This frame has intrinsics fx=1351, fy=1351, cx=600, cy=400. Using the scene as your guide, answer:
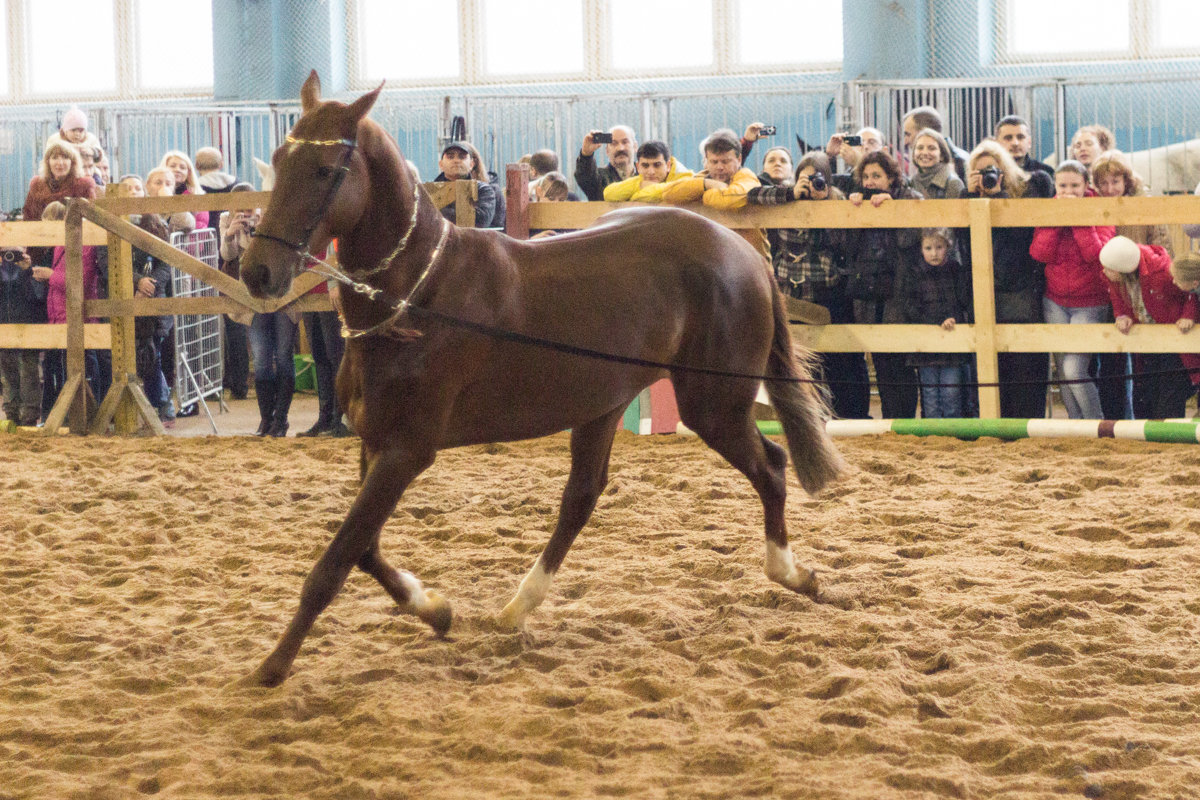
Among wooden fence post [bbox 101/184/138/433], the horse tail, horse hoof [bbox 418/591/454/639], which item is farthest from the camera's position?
wooden fence post [bbox 101/184/138/433]

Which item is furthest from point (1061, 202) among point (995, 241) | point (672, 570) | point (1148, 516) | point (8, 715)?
point (8, 715)

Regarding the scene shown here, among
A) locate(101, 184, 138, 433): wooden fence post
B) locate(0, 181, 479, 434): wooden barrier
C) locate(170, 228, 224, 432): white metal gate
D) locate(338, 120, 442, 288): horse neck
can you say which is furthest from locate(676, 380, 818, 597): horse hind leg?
locate(170, 228, 224, 432): white metal gate

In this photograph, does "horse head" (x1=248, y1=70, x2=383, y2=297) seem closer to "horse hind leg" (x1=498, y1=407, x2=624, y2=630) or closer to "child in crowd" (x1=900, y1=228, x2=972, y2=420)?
"horse hind leg" (x1=498, y1=407, x2=624, y2=630)

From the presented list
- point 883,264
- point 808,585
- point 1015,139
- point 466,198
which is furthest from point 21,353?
point 1015,139

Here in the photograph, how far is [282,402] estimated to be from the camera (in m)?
8.95

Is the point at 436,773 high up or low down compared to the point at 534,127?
down

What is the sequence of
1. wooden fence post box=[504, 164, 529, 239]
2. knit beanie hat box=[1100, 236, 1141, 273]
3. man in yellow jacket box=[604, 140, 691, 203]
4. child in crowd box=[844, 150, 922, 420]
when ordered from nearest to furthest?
knit beanie hat box=[1100, 236, 1141, 273], child in crowd box=[844, 150, 922, 420], wooden fence post box=[504, 164, 529, 239], man in yellow jacket box=[604, 140, 691, 203]

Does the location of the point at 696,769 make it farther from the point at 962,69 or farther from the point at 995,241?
the point at 962,69

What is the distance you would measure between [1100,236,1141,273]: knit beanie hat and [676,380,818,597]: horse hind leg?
11.7 ft

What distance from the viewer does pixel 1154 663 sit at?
3896 mm

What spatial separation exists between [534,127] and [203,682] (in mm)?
9863

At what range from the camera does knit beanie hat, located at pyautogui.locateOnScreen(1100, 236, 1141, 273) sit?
7.39 metres

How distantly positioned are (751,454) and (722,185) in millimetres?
3800

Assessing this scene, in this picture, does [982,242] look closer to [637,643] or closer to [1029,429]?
[1029,429]
